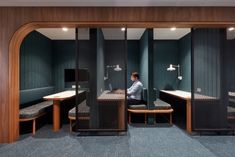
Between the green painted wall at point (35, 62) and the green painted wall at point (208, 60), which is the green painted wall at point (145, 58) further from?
the green painted wall at point (35, 62)

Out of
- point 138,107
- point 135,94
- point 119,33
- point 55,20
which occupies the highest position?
point 119,33

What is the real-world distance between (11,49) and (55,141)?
1.95 metres

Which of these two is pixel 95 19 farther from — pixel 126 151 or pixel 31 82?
pixel 31 82

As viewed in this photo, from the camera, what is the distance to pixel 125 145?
3061mm

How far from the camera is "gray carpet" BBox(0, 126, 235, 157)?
8.94 feet

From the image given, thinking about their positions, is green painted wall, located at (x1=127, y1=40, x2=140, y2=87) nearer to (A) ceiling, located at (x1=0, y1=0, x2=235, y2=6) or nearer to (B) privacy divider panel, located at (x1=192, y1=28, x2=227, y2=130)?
(B) privacy divider panel, located at (x1=192, y1=28, x2=227, y2=130)

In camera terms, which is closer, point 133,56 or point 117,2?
point 117,2

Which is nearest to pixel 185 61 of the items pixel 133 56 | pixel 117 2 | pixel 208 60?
pixel 208 60

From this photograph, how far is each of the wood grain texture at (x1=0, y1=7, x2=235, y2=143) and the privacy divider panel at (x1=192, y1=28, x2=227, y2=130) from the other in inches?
24.3

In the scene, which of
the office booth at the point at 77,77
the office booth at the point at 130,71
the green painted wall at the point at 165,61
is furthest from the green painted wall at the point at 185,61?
the office booth at the point at 77,77

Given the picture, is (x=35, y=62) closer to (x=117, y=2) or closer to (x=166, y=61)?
(x=117, y=2)

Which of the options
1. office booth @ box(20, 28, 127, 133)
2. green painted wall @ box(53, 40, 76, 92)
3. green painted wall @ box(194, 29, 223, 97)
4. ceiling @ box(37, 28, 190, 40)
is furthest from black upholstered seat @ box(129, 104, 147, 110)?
green painted wall @ box(53, 40, 76, 92)

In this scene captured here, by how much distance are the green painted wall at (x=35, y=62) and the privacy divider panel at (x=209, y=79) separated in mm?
4333

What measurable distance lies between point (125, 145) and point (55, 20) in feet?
8.77
